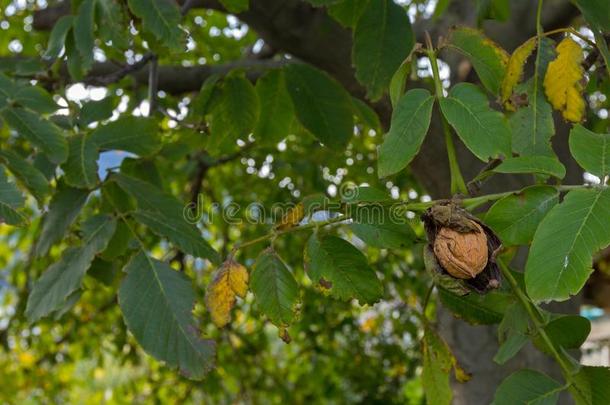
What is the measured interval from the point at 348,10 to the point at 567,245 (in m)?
0.76

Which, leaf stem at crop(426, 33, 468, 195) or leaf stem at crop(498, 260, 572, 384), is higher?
leaf stem at crop(426, 33, 468, 195)

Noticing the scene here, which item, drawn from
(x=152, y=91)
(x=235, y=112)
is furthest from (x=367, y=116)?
(x=152, y=91)

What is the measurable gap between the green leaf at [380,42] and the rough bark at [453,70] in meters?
0.54

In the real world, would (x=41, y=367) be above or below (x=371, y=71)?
below

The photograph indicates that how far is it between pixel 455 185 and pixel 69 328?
2998 millimetres

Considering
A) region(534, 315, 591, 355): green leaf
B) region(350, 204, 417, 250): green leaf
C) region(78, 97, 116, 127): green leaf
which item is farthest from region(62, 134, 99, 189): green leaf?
region(534, 315, 591, 355): green leaf

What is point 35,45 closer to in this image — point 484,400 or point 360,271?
point 484,400

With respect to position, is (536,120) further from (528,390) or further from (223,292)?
(223,292)

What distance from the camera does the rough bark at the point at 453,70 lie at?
1.83 meters

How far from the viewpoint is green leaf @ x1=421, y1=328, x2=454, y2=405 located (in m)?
1.09

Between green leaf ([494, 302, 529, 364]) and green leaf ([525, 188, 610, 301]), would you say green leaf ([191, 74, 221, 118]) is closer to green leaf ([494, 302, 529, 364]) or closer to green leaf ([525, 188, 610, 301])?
green leaf ([494, 302, 529, 364])

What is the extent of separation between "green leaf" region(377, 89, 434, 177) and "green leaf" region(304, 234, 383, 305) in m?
0.15

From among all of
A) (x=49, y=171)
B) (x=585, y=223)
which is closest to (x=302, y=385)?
(x=49, y=171)

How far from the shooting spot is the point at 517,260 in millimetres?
1934
